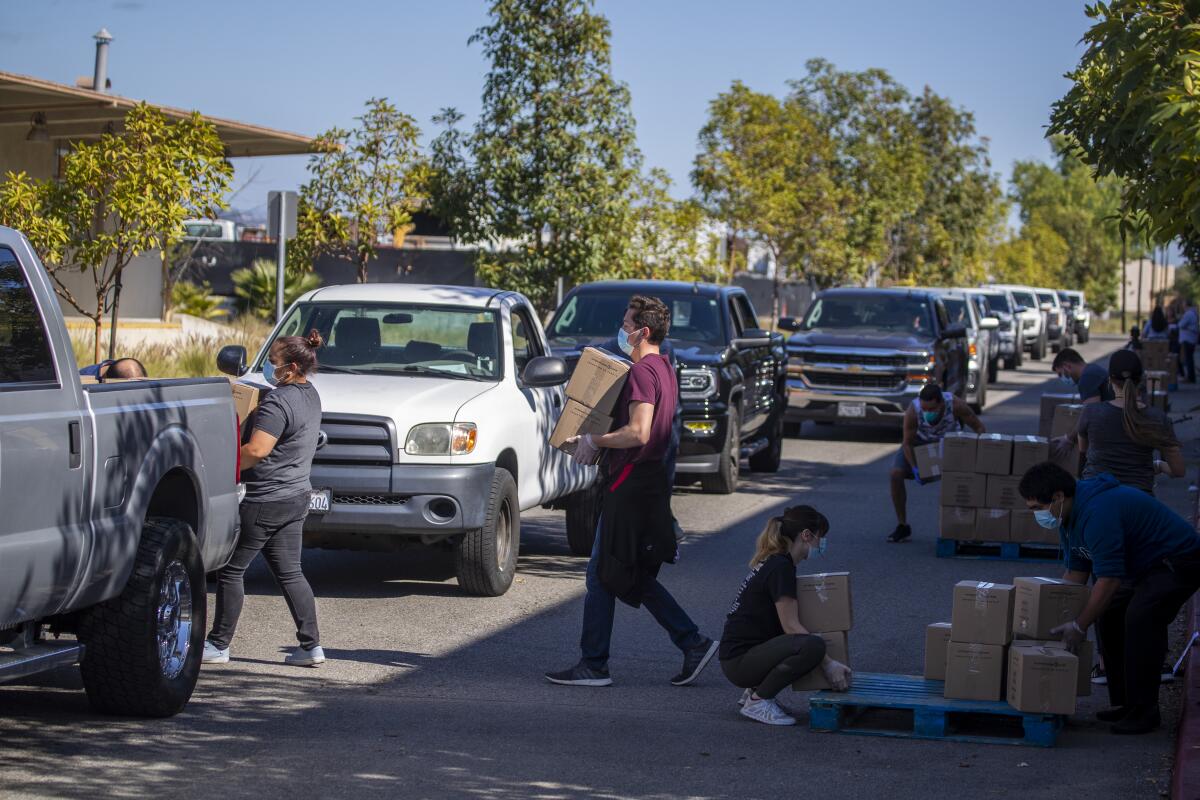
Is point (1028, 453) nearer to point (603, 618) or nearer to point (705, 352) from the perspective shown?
point (705, 352)

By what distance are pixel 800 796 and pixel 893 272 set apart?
152 ft

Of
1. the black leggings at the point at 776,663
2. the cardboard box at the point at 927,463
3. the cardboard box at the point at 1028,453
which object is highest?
the cardboard box at the point at 1028,453

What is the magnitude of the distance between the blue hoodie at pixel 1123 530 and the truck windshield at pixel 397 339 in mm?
4450

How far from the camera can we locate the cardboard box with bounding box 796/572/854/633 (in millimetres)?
7277

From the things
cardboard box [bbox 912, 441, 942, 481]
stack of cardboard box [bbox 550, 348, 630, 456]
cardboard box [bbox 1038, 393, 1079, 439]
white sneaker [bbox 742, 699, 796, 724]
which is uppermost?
stack of cardboard box [bbox 550, 348, 630, 456]

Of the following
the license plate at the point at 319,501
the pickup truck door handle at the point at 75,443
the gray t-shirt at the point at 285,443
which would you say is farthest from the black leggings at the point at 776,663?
the license plate at the point at 319,501

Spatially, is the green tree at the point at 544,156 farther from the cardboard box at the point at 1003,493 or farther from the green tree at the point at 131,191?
the cardboard box at the point at 1003,493

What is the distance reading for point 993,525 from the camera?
12.2 m

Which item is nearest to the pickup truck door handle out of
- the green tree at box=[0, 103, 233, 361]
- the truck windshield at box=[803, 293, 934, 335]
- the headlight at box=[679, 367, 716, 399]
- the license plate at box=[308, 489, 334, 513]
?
the license plate at box=[308, 489, 334, 513]

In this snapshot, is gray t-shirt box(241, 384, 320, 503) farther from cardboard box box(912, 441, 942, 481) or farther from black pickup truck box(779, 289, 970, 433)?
black pickup truck box(779, 289, 970, 433)

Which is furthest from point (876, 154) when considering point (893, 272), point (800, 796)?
point (800, 796)

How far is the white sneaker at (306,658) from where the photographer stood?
8.07 meters

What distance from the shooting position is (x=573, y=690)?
25.7ft

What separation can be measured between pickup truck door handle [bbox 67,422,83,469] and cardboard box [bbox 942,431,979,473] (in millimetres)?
7915
